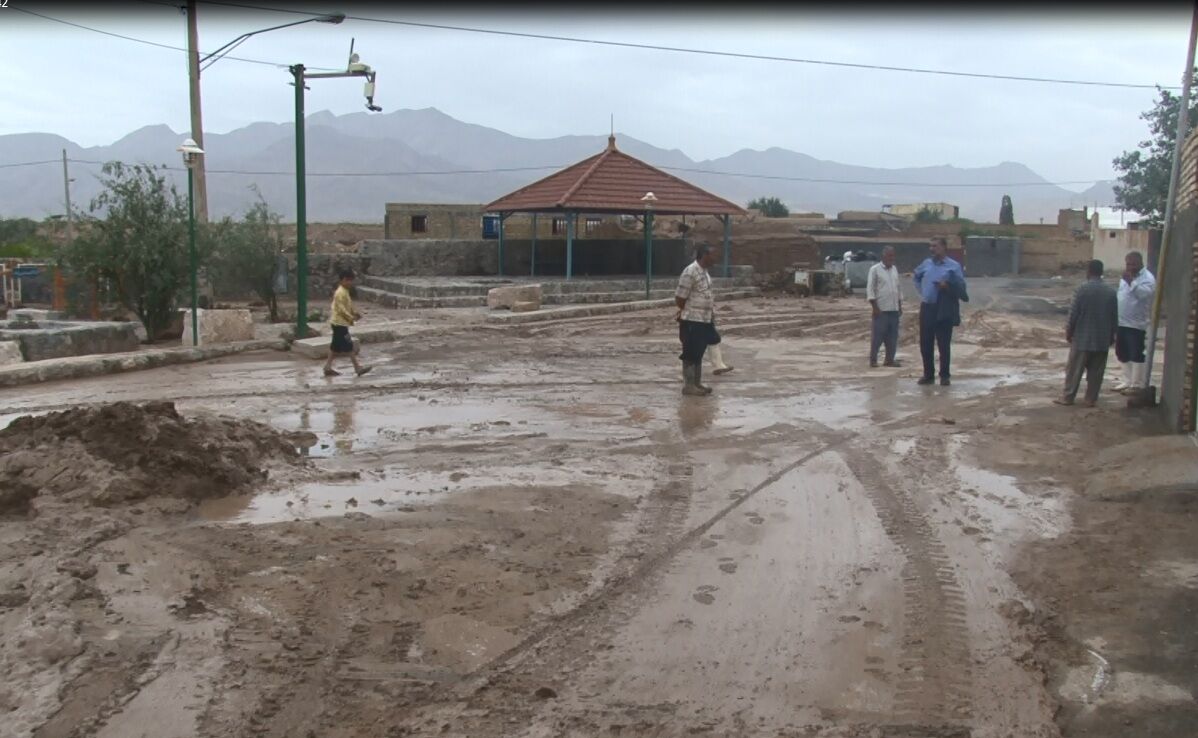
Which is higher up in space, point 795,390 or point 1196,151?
point 1196,151

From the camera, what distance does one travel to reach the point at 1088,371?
1045 cm

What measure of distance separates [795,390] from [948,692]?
7997mm

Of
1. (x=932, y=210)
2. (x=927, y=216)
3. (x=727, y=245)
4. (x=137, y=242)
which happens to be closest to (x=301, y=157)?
(x=137, y=242)

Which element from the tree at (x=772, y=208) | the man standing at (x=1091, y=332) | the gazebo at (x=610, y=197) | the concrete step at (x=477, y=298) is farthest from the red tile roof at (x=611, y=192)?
the tree at (x=772, y=208)

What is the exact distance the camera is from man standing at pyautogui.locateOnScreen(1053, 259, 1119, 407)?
33.9 feet

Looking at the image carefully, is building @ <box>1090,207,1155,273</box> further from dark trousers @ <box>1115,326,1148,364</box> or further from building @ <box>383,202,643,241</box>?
dark trousers @ <box>1115,326,1148,364</box>

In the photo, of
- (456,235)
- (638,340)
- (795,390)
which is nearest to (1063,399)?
(795,390)

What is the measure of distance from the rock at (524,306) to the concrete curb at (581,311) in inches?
12.4

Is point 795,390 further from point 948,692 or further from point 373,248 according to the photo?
point 373,248

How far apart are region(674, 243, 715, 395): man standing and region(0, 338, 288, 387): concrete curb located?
7132 mm

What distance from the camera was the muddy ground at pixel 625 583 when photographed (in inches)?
154

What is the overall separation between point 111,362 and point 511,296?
945 cm

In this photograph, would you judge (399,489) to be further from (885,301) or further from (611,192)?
(611,192)

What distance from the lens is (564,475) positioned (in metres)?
7.52
